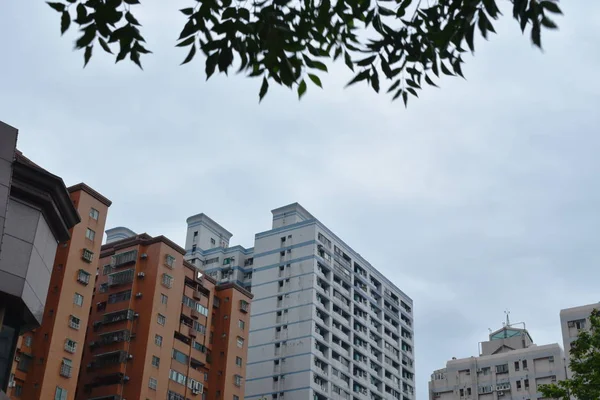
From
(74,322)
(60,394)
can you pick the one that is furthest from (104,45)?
(74,322)

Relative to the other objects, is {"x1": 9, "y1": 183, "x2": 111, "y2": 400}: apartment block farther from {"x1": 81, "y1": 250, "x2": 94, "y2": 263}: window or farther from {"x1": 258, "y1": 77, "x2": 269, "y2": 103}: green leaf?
{"x1": 258, "y1": 77, "x2": 269, "y2": 103}: green leaf

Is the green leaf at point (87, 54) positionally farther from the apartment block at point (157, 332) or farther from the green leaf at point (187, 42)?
the apartment block at point (157, 332)

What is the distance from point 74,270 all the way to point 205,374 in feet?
55.4

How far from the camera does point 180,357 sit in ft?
194

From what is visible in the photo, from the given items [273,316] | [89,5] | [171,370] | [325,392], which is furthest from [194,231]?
[89,5]

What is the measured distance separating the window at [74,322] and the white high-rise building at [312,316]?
2469 cm

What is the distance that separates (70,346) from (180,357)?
10954 millimetres

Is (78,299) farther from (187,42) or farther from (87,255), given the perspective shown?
(187,42)

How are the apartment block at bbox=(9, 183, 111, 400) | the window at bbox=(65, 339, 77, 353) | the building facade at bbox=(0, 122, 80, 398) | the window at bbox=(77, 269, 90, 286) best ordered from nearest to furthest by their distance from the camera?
→ 1. the building facade at bbox=(0, 122, 80, 398)
2. the apartment block at bbox=(9, 183, 111, 400)
3. the window at bbox=(65, 339, 77, 353)
4. the window at bbox=(77, 269, 90, 286)

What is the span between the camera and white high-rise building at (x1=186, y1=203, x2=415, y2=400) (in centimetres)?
7181

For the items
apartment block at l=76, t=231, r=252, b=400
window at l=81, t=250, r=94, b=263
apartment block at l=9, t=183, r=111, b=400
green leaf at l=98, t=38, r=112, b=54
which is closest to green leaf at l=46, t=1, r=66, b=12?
green leaf at l=98, t=38, r=112, b=54

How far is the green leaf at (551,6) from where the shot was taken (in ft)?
19.8

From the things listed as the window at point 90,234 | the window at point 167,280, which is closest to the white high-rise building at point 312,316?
the window at point 167,280

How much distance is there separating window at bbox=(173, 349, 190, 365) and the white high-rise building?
13431 millimetres
